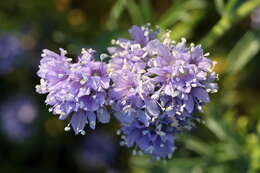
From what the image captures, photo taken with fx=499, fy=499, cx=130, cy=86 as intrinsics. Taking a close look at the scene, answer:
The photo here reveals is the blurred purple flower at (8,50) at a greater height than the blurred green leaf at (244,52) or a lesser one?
greater

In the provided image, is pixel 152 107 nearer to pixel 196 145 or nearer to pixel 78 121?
pixel 78 121

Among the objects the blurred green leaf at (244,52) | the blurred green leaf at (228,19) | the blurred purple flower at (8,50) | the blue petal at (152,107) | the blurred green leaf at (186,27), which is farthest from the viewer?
the blurred purple flower at (8,50)

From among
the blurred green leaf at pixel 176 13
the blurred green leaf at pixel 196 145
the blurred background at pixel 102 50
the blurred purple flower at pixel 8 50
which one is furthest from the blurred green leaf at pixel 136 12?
the blurred purple flower at pixel 8 50

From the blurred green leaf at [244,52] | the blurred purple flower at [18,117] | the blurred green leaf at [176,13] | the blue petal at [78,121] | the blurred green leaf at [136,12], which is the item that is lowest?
the blue petal at [78,121]

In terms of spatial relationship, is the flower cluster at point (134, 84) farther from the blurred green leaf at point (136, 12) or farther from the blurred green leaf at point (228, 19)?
the blurred green leaf at point (136, 12)

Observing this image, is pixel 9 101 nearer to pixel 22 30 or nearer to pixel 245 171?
pixel 22 30

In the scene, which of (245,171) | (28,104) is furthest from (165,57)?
(28,104)
